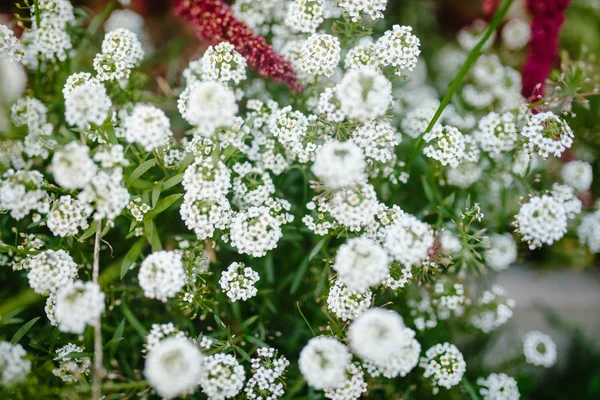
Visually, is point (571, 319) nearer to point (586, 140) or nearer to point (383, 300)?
point (586, 140)

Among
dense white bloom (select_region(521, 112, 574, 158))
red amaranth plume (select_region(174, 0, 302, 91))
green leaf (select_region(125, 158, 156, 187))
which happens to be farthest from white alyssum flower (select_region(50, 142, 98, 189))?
dense white bloom (select_region(521, 112, 574, 158))

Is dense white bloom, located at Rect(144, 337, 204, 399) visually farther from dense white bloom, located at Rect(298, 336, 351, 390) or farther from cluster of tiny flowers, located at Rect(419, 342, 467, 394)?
cluster of tiny flowers, located at Rect(419, 342, 467, 394)

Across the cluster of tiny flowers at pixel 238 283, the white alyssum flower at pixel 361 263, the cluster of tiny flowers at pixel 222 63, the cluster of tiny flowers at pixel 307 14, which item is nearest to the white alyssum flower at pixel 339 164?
the white alyssum flower at pixel 361 263

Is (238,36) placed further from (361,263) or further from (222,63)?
(361,263)

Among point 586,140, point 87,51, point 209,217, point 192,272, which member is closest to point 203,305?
point 192,272

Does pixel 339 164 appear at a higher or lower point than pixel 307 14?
lower

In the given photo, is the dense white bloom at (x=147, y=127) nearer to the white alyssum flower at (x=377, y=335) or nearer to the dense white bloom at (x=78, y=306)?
the dense white bloom at (x=78, y=306)

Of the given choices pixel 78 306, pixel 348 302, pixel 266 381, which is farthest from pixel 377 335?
pixel 78 306
